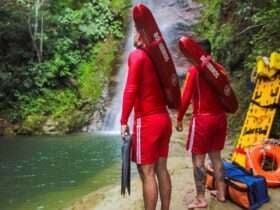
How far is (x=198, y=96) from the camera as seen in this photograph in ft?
15.3

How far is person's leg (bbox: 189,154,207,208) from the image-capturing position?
182 inches

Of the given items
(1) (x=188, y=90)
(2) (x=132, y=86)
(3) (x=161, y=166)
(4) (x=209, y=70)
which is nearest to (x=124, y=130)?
(2) (x=132, y=86)

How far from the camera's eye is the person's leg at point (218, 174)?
4.70 meters

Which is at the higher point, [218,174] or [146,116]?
[146,116]

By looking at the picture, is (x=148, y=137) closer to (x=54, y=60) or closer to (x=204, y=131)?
(x=204, y=131)

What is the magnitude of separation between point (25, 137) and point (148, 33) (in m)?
9.79

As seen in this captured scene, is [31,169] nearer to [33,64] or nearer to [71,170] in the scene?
[71,170]

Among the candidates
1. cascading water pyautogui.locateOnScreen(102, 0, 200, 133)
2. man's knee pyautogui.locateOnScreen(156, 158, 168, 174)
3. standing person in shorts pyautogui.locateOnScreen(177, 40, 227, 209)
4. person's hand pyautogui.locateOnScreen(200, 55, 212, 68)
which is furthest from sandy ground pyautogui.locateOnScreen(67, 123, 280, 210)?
cascading water pyautogui.locateOnScreen(102, 0, 200, 133)

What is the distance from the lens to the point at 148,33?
4.00 m

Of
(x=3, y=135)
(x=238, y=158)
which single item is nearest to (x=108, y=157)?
(x=238, y=158)

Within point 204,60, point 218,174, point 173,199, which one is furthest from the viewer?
point 173,199

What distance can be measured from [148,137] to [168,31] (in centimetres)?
1347

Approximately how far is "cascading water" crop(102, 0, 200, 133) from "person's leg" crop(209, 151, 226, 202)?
942 cm

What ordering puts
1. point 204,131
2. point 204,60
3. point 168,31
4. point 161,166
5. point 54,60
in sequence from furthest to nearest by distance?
point 168,31
point 54,60
point 204,131
point 204,60
point 161,166
